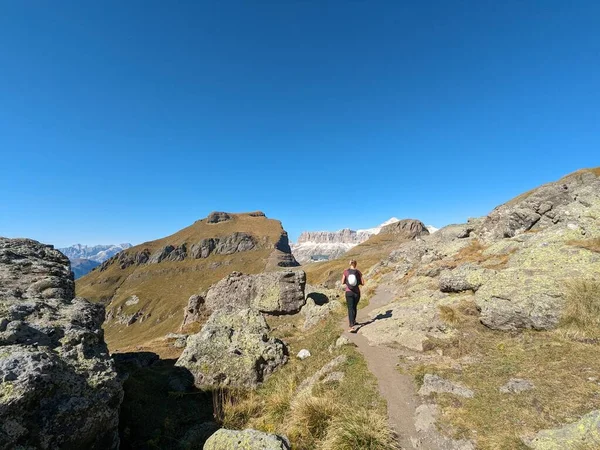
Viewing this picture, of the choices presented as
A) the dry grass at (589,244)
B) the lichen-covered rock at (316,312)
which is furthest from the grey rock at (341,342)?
the dry grass at (589,244)

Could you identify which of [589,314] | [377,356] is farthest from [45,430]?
[589,314]

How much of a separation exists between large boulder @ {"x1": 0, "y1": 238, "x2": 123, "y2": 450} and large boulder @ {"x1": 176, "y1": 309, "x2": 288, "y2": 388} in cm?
569

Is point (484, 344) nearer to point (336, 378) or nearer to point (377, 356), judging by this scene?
point (377, 356)

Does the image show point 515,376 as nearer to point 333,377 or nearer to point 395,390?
point 395,390

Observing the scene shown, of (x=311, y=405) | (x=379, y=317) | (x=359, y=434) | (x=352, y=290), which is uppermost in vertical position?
(x=352, y=290)

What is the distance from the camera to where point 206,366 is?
1546 centimetres

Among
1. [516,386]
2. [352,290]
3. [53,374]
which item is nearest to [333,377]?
[516,386]

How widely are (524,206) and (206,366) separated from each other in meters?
45.9

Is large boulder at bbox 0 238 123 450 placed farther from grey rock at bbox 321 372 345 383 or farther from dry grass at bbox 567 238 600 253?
dry grass at bbox 567 238 600 253

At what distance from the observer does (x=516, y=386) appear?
10.2 metres

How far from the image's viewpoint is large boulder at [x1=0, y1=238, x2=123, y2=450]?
22.8 ft

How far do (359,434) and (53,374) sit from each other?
8.85 metres

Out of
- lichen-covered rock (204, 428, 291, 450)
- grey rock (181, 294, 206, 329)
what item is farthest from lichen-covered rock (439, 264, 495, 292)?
grey rock (181, 294, 206, 329)

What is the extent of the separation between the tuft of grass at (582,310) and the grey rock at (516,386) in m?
4.98
